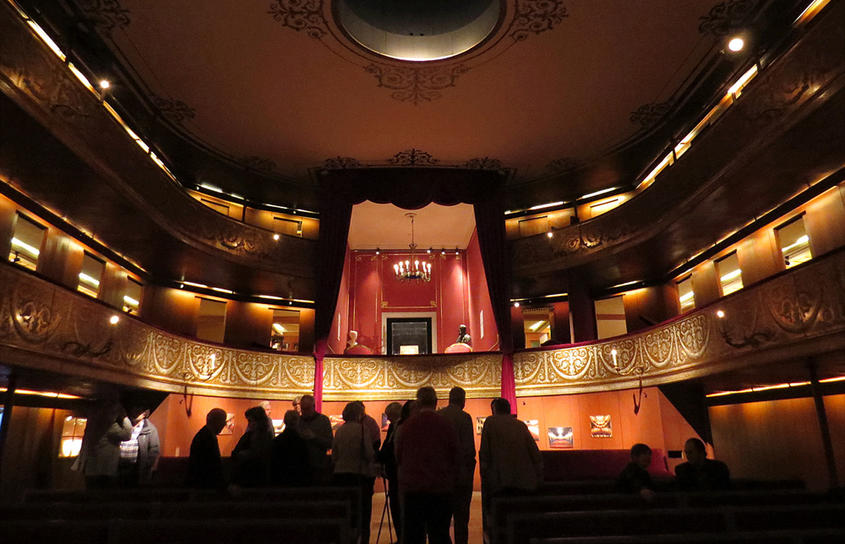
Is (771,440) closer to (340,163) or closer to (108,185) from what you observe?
(340,163)

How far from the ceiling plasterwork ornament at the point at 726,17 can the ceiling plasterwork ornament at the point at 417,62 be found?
2.16m

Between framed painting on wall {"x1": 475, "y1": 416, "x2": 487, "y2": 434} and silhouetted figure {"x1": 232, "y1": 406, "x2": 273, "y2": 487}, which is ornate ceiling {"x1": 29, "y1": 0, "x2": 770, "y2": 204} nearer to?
framed painting on wall {"x1": 475, "y1": 416, "x2": 487, "y2": 434}

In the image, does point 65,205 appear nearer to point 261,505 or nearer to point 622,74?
point 261,505

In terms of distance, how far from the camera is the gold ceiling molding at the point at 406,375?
38.5 feet

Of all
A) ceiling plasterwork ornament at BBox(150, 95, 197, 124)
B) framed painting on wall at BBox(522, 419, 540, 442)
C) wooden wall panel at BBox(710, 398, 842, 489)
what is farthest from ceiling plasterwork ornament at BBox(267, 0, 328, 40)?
wooden wall panel at BBox(710, 398, 842, 489)

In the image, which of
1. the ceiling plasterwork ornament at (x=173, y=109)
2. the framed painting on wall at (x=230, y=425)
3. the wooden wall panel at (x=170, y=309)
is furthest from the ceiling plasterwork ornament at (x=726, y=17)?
the wooden wall panel at (x=170, y=309)

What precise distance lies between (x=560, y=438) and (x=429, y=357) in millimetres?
3275

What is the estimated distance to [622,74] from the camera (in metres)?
9.38

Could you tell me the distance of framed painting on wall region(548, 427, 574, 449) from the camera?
11.4m

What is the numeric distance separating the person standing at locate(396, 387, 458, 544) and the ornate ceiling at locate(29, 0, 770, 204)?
6744 millimetres

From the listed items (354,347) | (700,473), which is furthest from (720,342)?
(354,347)

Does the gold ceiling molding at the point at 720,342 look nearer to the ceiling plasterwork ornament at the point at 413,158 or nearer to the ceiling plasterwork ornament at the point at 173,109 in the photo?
the ceiling plasterwork ornament at the point at 413,158

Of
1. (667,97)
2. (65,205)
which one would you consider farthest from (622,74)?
(65,205)

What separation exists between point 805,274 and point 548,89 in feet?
17.0
